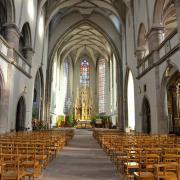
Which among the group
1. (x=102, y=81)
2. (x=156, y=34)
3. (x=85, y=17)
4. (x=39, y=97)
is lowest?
(x=39, y=97)

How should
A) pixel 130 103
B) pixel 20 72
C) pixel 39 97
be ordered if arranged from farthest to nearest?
pixel 130 103
pixel 39 97
pixel 20 72

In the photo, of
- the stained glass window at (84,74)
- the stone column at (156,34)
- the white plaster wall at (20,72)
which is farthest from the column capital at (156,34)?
the stained glass window at (84,74)

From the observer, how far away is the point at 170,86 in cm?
1589

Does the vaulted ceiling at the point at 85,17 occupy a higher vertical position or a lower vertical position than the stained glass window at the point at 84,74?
higher

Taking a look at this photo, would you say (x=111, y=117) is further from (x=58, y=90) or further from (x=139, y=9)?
(x=139, y=9)

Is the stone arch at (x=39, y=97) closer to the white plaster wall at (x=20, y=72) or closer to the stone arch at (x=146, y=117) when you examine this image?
the white plaster wall at (x=20, y=72)

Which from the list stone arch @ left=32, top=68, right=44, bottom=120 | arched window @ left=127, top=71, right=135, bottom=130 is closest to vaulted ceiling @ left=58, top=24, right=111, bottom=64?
stone arch @ left=32, top=68, right=44, bottom=120

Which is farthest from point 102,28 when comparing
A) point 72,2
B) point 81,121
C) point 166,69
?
point 166,69

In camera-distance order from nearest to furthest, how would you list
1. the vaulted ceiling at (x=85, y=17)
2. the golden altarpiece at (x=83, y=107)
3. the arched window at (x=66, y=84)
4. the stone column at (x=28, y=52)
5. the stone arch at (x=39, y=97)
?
the stone column at (x=28, y=52) → the vaulted ceiling at (x=85, y=17) → the stone arch at (x=39, y=97) → the golden altarpiece at (x=83, y=107) → the arched window at (x=66, y=84)

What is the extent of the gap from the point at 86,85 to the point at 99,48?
8.39m

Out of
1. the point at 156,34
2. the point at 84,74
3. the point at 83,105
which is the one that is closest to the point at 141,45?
the point at 156,34

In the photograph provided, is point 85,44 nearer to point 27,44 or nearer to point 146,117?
point 27,44

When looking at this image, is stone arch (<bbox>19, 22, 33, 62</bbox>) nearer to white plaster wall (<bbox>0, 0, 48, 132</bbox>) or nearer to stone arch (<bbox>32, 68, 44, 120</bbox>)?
white plaster wall (<bbox>0, 0, 48, 132</bbox>)

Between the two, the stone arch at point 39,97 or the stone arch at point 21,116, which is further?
the stone arch at point 39,97
